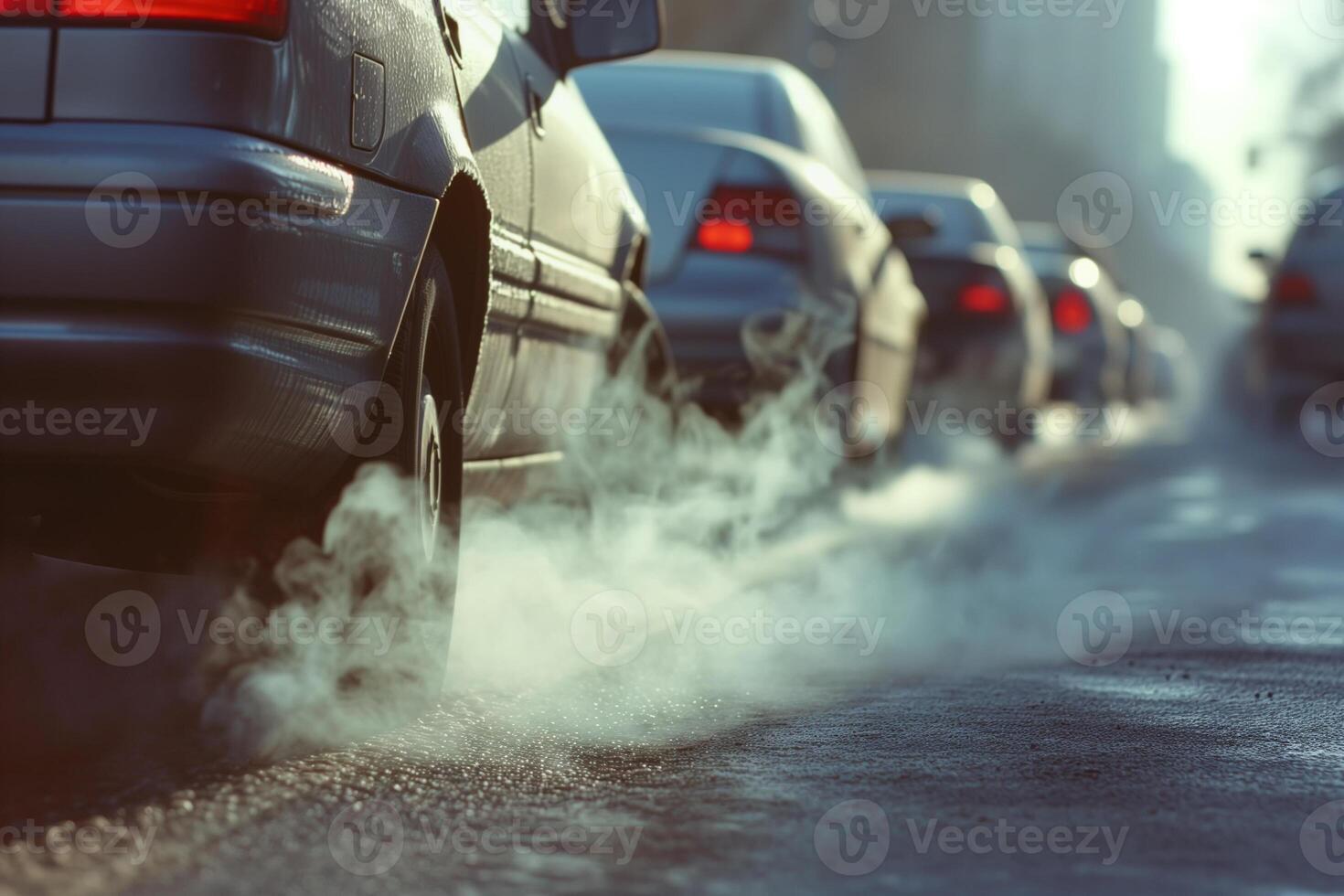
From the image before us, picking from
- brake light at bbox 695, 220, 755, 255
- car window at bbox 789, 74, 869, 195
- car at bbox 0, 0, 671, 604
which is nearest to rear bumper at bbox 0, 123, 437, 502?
car at bbox 0, 0, 671, 604

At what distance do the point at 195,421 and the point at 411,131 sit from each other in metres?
0.84

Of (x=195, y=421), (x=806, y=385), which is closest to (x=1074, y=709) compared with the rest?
(x=195, y=421)

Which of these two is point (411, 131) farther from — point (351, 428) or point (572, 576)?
point (572, 576)

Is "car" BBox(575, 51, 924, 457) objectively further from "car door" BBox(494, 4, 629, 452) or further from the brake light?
"car door" BBox(494, 4, 629, 452)

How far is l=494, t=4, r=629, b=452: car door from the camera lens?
17.2ft

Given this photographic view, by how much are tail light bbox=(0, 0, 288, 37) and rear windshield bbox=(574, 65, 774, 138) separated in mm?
4712

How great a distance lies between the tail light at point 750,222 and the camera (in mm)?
7719

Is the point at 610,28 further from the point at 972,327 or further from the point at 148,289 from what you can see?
the point at 972,327

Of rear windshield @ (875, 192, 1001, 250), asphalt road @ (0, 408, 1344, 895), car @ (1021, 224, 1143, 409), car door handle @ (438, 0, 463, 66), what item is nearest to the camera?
asphalt road @ (0, 408, 1344, 895)

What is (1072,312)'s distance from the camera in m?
17.2

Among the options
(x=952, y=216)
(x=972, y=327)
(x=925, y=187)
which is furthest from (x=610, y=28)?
(x=925, y=187)

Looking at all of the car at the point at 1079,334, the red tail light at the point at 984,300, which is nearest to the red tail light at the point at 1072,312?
the car at the point at 1079,334

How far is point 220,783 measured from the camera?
3.58 m

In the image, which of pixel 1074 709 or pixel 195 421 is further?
pixel 1074 709
